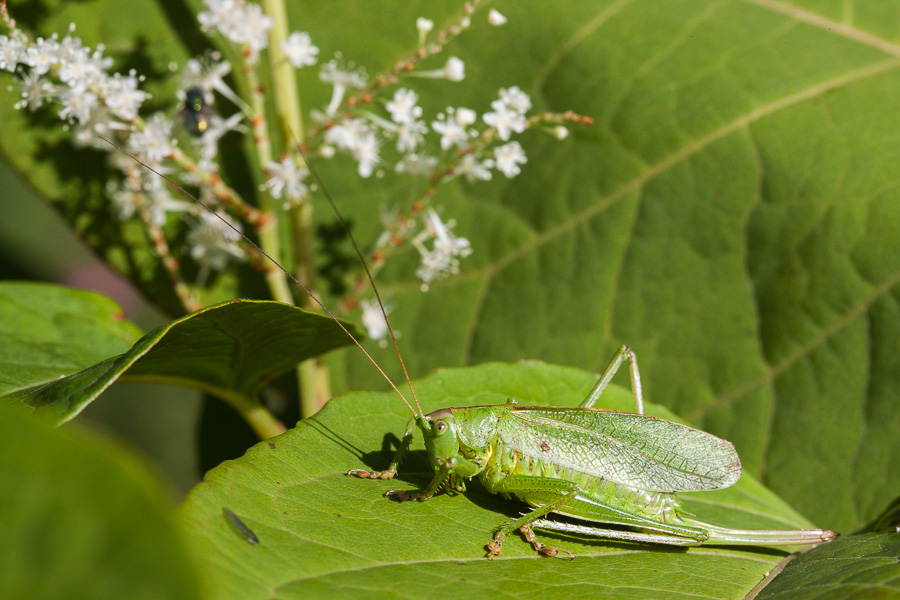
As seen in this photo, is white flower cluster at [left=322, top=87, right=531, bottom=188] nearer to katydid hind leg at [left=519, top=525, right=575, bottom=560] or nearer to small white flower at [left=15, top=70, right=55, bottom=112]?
small white flower at [left=15, top=70, right=55, bottom=112]

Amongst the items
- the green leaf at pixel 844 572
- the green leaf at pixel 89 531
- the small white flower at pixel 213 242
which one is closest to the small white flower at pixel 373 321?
the small white flower at pixel 213 242

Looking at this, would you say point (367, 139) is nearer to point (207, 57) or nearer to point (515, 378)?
point (207, 57)

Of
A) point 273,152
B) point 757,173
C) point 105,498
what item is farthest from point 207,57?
point 105,498

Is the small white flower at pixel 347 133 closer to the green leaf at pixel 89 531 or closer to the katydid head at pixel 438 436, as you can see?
the katydid head at pixel 438 436

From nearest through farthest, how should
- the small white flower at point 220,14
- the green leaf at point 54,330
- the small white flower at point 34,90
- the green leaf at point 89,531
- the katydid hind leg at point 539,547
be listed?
the green leaf at point 89,531 < the katydid hind leg at point 539,547 < the green leaf at point 54,330 < the small white flower at point 34,90 < the small white flower at point 220,14

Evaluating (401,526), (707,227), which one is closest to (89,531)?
(401,526)

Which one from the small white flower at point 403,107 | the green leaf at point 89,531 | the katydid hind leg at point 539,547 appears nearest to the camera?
the green leaf at point 89,531

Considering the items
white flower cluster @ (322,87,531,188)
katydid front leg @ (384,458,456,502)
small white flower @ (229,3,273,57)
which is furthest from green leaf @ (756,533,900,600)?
small white flower @ (229,3,273,57)
